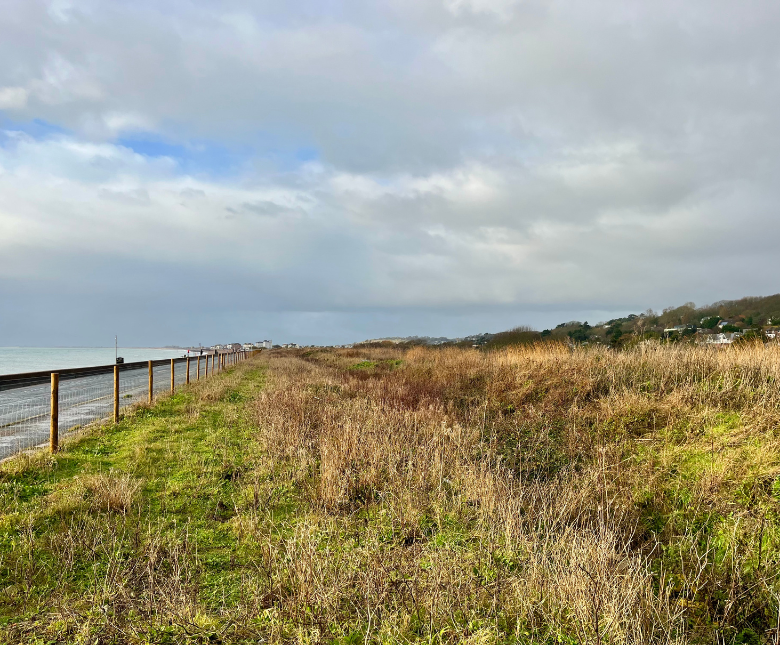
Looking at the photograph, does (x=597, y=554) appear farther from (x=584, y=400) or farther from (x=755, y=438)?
(x=584, y=400)

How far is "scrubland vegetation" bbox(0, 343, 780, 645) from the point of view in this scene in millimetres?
3469

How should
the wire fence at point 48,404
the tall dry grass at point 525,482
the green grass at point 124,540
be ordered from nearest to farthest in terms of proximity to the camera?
the green grass at point 124,540 < the tall dry grass at point 525,482 < the wire fence at point 48,404

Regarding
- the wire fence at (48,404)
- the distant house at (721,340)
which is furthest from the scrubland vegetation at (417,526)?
the distant house at (721,340)

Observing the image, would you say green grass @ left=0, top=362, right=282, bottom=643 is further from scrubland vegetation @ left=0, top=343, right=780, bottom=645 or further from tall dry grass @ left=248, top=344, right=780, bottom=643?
tall dry grass @ left=248, top=344, right=780, bottom=643

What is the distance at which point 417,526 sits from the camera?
204 inches

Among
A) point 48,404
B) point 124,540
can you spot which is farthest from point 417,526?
point 48,404

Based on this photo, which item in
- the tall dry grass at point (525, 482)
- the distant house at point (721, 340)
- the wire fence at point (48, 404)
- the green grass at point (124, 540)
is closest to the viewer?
the green grass at point (124, 540)

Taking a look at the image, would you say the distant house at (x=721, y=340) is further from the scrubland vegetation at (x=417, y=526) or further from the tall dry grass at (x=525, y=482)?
the scrubland vegetation at (x=417, y=526)

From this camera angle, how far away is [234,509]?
6.34 meters

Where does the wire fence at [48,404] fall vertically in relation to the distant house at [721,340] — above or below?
below

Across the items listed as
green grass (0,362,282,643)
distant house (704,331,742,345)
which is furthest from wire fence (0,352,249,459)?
distant house (704,331,742,345)

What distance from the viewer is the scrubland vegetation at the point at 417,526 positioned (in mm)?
3469

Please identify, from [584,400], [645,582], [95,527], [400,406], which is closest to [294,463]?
[95,527]

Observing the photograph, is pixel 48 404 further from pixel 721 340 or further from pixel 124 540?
pixel 721 340
